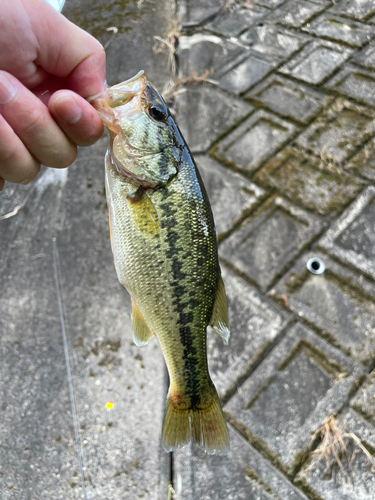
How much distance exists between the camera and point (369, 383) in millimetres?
2066

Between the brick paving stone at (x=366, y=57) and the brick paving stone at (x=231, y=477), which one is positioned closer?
the brick paving stone at (x=231, y=477)

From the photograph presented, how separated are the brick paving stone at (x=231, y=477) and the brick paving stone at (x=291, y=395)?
7cm

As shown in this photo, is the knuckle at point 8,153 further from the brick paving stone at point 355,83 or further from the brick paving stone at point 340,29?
the brick paving stone at point 340,29

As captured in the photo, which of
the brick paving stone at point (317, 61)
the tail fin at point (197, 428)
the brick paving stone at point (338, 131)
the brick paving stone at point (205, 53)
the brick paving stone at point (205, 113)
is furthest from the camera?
the brick paving stone at point (205, 53)

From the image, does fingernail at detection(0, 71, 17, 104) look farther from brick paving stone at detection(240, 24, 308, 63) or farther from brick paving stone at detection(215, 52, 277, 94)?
brick paving stone at detection(240, 24, 308, 63)

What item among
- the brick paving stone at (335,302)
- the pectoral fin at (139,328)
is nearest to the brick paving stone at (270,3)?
the brick paving stone at (335,302)

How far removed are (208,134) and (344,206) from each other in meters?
1.31

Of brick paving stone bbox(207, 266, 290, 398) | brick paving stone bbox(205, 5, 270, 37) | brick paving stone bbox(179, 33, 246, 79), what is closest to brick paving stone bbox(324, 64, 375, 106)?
brick paving stone bbox(179, 33, 246, 79)

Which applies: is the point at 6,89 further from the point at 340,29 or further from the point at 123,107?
the point at 340,29

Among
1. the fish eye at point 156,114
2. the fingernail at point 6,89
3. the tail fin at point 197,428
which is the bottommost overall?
the tail fin at point 197,428

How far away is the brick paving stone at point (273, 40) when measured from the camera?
11.9 ft

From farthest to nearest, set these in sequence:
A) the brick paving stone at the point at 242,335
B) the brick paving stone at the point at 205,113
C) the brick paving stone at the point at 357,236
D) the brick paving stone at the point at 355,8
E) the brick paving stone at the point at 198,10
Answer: the brick paving stone at the point at 198,10, the brick paving stone at the point at 355,8, the brick paving stone at the point at 205,113, the brick paving stone at the point at 357,236, the brick paving stone at the point at 242,335

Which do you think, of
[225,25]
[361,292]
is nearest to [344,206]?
[361,292]

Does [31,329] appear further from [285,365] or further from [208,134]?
[208,134]
